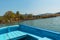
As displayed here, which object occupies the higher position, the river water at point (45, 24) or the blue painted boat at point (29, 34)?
the blue painted boat at point (29, 34)

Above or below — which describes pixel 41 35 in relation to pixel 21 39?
above

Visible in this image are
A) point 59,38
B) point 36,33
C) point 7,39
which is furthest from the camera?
point 36,33

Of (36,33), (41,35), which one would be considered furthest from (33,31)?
(41,35)

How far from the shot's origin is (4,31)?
4602 millimetres

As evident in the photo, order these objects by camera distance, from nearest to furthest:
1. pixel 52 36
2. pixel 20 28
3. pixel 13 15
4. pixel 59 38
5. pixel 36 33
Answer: pixel 59 38 < pixel 52 36 < pixel 36 33 < pixel 20 28 < pixel 13 15

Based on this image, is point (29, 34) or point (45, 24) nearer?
point (29, 34)

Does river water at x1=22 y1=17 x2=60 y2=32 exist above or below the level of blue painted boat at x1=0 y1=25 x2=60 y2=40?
below

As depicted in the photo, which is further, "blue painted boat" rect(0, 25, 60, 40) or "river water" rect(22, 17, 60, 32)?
"river water" rect(22, 17, 60, 32)

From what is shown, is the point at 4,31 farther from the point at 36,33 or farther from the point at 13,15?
the point at 13,15

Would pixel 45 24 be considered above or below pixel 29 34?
below

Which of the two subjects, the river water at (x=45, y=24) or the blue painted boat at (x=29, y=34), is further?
the river water at (x=45, y=24)

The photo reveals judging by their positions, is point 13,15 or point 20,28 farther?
point 13,15

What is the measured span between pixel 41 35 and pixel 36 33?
32cm

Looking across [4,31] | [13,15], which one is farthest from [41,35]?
[13,15]
